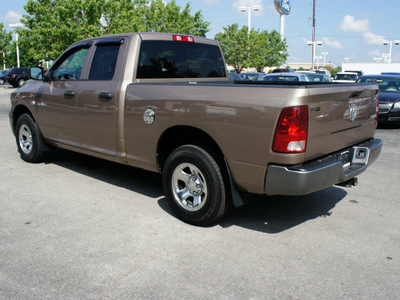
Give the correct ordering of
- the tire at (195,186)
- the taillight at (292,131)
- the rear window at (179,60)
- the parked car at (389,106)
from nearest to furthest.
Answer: the taillight at (292,131)
the tire at (195,186)
the rear window at (179,60)
the parked car at (389,106)

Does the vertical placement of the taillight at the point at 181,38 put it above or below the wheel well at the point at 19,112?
above

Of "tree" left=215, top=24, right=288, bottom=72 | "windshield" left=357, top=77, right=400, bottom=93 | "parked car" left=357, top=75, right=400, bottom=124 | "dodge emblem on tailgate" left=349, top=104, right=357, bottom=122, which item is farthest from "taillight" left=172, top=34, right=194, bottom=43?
"tree" left=215, top=24, right=288, bottom=72

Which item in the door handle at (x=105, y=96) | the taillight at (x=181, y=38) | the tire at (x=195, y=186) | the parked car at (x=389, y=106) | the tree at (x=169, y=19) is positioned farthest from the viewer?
the tree at (x=169, y=19)

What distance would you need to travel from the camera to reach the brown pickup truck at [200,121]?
338 centimetres

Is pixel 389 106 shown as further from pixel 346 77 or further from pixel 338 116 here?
pixel 346 77

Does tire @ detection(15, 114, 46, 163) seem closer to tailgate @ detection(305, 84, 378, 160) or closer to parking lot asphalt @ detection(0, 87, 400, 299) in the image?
parking lot asphalt @ detection(0, 87, 400, 299)

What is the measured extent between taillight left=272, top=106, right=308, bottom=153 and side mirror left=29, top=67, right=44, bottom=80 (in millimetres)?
4343

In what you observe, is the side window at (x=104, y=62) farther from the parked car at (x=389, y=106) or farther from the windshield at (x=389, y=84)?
the windshield at (x=389, y=84)

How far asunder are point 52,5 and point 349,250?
27.9 m

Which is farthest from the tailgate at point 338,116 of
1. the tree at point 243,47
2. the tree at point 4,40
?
the tree at point 4,40

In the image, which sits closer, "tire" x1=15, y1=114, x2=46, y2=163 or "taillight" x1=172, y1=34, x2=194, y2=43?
"taillight" x1=172, y1=34, x2=194, y2=43

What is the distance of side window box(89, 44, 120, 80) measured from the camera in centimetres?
487

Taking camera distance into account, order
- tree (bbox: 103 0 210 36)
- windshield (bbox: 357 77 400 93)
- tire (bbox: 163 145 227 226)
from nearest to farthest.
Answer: tire (bbox: 163 145 227 226) < windshield (bbox: 357 77 400 93) < tree (bbox: 103 0 210 36)

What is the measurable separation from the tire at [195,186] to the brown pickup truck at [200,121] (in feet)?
0.03
